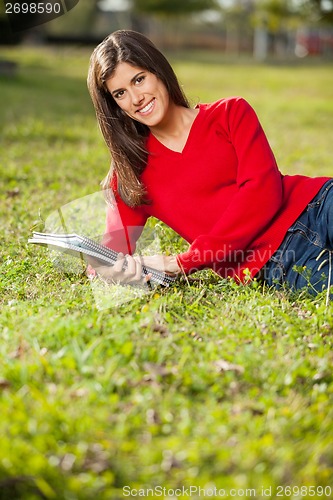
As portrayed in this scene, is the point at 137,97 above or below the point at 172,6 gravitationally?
above

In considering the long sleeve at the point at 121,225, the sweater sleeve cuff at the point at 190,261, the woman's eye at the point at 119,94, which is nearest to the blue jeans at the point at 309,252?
the sweater sleeve cuff at the point at 190,261

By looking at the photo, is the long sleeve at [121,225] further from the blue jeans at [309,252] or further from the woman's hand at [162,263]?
the blue jeans at [309,252]

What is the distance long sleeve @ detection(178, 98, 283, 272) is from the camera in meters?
3.43

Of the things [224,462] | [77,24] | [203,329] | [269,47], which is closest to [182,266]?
[203,329]

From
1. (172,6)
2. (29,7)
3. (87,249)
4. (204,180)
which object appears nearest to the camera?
(87,249)

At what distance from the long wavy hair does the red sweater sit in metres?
0.07

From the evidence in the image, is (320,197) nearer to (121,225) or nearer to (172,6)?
(121,225)

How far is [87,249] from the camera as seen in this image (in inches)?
130

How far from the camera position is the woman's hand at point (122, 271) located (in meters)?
3.42

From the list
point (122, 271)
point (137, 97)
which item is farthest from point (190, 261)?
point (137, 97)

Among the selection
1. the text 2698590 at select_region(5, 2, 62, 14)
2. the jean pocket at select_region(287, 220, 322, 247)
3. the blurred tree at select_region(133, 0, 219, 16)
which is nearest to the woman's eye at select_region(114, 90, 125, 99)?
the jean pocket at select_region(287, 220, 322, 247)

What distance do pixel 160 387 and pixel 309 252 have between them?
1322mm

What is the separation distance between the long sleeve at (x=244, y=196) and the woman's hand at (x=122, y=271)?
10.2 inches

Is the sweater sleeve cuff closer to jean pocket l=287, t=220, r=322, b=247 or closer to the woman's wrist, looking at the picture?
the woman's wrist
